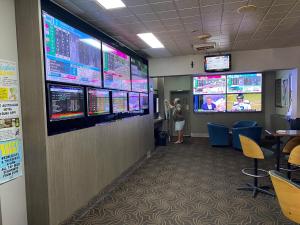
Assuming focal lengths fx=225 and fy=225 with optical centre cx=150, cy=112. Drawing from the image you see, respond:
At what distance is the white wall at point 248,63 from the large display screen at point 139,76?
2.83ft

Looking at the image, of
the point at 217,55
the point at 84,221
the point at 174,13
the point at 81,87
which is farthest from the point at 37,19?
the point at 217,55

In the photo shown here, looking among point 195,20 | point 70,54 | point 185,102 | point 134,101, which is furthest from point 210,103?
point 70,54

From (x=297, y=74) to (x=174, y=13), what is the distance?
4.38 m

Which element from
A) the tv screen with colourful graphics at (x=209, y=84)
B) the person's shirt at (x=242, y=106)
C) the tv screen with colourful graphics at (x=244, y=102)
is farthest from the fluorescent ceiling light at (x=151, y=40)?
the person's shirt at (x=242, y=106)

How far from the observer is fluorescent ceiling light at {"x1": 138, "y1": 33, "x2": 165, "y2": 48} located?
4.79 meters

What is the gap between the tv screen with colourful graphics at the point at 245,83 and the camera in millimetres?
8516

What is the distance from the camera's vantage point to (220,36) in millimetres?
4949

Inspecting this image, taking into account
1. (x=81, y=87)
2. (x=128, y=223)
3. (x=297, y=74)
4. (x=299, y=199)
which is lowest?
(x=128, y=223)

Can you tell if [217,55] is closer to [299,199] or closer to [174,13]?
[174,13]

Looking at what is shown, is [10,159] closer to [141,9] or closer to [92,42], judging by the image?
[92,42]

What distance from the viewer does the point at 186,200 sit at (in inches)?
139

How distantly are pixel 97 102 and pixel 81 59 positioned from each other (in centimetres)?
76

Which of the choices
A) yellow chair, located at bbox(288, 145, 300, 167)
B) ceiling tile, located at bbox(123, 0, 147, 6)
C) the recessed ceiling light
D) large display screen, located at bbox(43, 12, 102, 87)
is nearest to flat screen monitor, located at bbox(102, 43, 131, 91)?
large display screen, located at bbox(43, 12, 102, 87)

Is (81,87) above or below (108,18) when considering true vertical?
below
